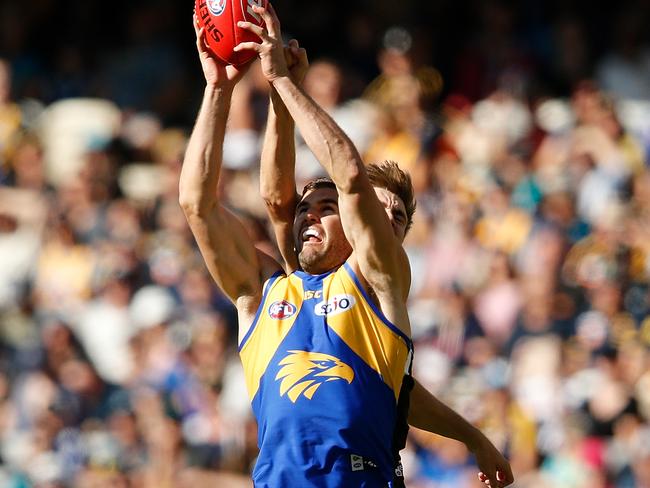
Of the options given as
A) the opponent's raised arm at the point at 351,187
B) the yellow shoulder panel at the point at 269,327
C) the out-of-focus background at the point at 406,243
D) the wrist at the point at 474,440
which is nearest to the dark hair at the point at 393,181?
the opponent's raised arm at the point at 351,187

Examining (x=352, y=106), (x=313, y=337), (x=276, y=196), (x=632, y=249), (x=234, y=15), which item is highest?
(x=352, y=106)

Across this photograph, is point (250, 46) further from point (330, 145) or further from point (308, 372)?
point (308, 372)

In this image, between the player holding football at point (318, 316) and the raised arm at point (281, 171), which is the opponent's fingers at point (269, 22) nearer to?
the player holding football at point (318, 316)

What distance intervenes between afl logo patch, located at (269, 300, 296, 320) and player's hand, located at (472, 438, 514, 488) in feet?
3.55

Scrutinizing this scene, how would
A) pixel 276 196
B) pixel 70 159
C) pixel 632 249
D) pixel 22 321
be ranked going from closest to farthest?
pixel 276 196
pixel 632 249
pixel 22 321
pixel 70 159

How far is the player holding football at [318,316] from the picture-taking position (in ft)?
17.3

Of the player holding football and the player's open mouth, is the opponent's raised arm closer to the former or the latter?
the player holding football

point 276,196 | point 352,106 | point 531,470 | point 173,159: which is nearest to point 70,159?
point 173,159

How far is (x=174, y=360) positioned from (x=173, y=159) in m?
2.26

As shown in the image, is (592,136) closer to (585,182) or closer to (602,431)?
(585,182)

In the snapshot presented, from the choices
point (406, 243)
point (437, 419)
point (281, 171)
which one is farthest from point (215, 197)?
point (406, 243)

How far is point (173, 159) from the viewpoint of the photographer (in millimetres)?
11938

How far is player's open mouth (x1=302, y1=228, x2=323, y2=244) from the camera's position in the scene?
5672mm

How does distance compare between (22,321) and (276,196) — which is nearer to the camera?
(276,196)
